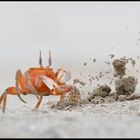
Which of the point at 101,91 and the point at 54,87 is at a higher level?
the point at 54,87

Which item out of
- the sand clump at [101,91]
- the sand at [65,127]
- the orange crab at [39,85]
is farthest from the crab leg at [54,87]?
the sand at [65,127]

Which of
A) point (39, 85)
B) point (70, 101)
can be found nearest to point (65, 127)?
point (39, 85)

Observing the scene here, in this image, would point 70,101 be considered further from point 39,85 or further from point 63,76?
point 39,85

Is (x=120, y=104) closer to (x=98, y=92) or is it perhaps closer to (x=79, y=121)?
(x=98, y=92)

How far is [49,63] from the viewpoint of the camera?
20.6 feet

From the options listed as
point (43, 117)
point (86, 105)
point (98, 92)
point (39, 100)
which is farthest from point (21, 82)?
point (43, 117)

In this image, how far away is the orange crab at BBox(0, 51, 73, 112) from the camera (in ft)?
18.7

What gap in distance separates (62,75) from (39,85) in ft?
1.25

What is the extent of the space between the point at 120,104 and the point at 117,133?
11.6 ft

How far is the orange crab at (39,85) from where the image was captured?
5.69 meters

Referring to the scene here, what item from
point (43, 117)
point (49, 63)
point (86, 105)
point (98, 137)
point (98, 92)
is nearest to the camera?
point (98, 137)

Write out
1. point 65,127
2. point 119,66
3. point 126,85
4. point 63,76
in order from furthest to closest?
1. point 119,66
2. point 126,85
3. point 63,76
4. point 65,127

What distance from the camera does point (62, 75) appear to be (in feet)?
19.7

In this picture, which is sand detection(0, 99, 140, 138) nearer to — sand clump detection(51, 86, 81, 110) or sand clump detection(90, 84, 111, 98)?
sand clump detection(51, 86, 81, 110)
